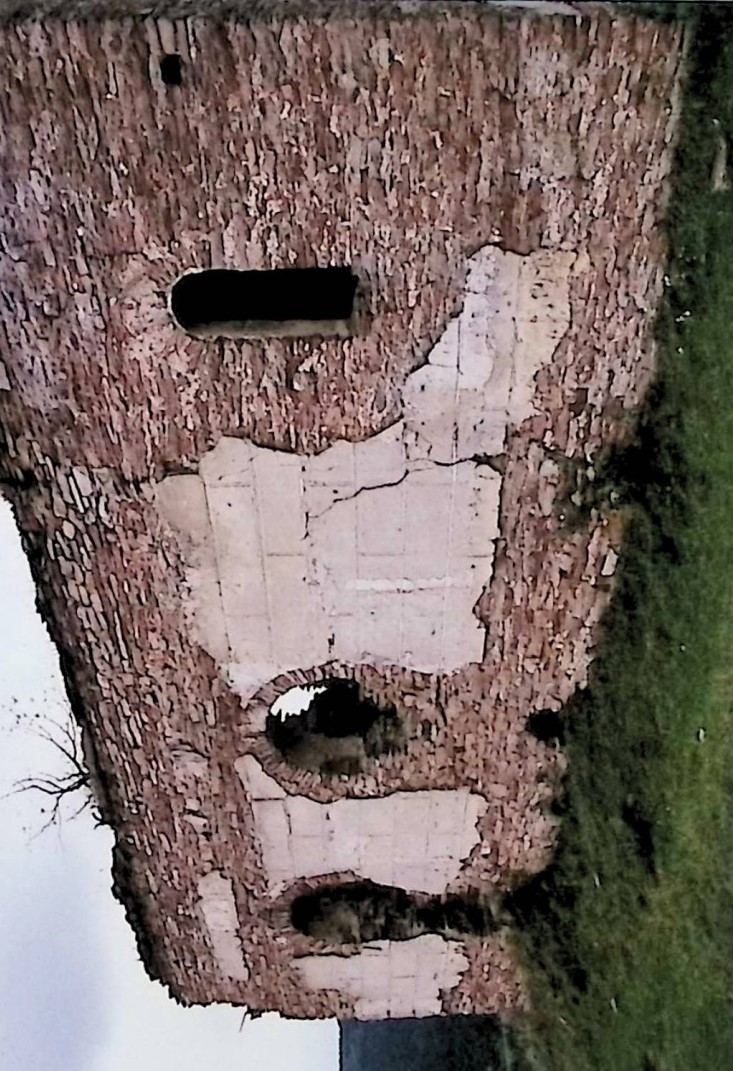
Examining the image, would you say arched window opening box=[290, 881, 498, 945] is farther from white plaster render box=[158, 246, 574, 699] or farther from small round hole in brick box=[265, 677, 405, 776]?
white plaster render box=[158, 246, 574, 699]

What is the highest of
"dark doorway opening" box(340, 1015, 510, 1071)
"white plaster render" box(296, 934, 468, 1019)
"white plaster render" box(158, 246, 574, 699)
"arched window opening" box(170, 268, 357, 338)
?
"arched window opening" box(170, 268, 357, 338)

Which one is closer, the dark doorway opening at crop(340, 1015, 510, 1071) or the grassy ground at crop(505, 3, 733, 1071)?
the grassy ground at crop(505, 3, 733, 1071)

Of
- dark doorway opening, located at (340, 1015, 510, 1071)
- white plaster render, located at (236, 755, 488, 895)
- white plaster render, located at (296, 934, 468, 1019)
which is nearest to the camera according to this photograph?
white plaster render, located at (236, 755, 488, 895)

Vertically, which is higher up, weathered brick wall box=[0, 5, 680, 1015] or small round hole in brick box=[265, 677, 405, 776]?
weathered brick wall box=[0, 5, 680, 1015]

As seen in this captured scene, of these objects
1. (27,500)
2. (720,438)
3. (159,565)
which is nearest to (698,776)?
(720,438)

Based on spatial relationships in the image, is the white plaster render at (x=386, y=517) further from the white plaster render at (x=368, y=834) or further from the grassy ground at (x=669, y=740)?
the white plaster render at (x=368, y=834)

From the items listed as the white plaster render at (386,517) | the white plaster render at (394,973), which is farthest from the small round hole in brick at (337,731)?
the white plaster render at (394,973)

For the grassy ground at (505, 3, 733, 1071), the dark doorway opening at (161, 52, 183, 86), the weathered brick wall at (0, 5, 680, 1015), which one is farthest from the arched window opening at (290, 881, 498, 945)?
the dark doorway opening at (161, 52, 183, 86)
